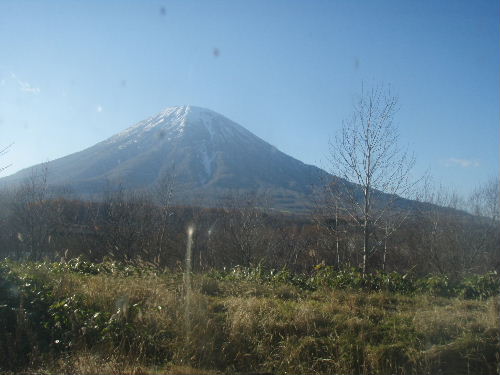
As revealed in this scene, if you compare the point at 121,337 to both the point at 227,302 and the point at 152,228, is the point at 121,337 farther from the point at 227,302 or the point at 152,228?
the point at 152,228

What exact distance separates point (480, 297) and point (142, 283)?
538 centimetres

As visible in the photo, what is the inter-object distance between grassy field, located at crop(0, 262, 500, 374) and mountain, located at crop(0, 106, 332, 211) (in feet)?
183

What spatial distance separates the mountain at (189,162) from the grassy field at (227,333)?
183 ft

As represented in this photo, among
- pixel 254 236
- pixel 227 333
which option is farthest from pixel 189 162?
pixel 227 333

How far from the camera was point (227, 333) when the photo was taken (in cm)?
461

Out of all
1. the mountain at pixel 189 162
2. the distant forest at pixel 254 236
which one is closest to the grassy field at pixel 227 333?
the distant forest at pixel 254 236

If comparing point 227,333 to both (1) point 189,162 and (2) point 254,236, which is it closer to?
(2) point 254,236

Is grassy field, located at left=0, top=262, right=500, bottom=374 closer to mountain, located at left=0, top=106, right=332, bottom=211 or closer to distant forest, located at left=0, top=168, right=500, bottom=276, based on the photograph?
distant forest, located at left=0, top=168, right=500, bottom=276

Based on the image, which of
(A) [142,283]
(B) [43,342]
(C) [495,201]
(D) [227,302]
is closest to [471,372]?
(D) [227,302]

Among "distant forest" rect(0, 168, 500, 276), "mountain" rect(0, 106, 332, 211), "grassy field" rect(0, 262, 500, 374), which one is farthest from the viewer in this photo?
"mountain" rect(0, 106, 332, 211)

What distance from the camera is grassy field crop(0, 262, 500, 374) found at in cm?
407

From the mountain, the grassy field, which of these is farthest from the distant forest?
the mountain

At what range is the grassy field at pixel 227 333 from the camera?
4074 mm

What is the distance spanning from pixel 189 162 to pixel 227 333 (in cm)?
8450
